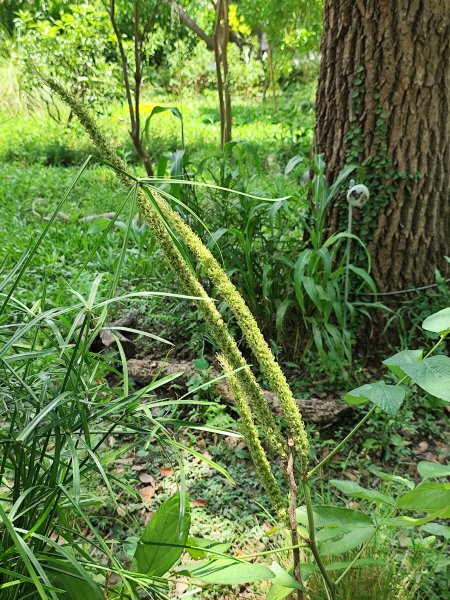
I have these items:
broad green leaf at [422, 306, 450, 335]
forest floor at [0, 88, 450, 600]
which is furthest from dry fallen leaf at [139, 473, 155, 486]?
broad green leaf at [422, 306, 450, 335]

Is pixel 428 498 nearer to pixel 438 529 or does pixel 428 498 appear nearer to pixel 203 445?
pixel 438 529

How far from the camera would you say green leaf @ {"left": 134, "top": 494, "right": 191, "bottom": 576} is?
1.30 meters

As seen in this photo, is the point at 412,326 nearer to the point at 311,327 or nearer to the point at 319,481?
the point at 311,327

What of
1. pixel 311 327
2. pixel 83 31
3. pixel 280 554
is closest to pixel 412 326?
pixel 311 327

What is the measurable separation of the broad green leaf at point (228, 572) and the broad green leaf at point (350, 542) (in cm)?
16

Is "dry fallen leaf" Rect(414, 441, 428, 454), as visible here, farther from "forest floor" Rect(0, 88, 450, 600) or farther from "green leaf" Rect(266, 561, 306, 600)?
"green leaf" Rect(266, 561, 306, 600)

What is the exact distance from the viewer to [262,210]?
307 centimetres

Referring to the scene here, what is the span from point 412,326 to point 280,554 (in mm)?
1601

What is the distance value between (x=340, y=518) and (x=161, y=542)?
1.29ft

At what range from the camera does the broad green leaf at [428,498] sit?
119cm

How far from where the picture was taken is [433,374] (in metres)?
1.14

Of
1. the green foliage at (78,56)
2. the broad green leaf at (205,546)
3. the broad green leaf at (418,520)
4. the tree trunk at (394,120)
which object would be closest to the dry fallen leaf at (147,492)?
the broad green leaf at (205,546)

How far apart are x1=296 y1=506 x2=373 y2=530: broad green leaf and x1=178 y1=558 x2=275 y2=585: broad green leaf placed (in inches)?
7.5

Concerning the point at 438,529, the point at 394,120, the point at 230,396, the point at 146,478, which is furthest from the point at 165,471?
the point at 394,120
